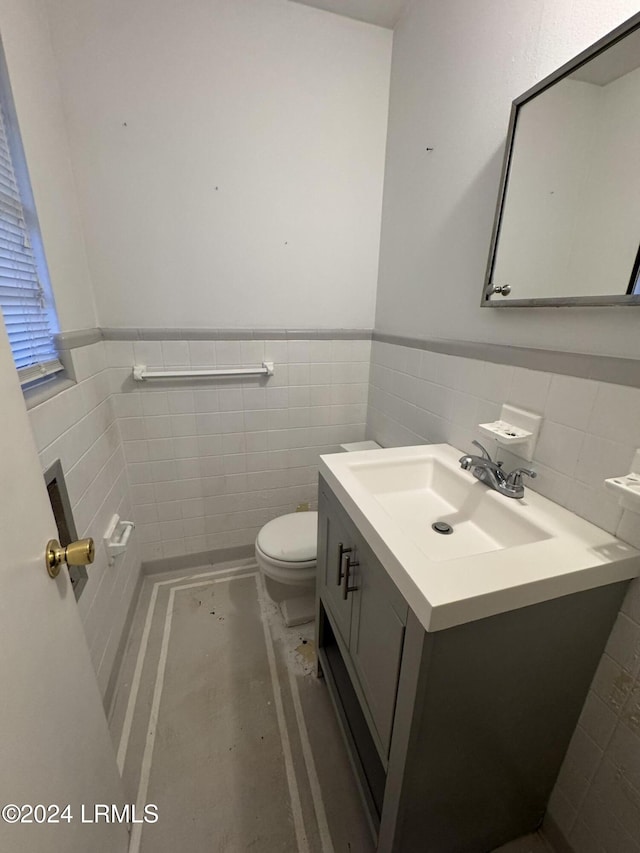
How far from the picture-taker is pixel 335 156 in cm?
148

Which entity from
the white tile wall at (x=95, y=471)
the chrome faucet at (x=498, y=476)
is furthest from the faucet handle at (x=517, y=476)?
the white tile wall at (x=95, y=471)

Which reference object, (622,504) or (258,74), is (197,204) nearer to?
(258,74)

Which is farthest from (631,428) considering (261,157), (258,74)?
(258,74)

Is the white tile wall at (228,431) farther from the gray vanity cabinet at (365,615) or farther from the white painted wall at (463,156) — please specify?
the gray vanity cabinet at (365,615)

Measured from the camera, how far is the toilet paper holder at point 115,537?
1314mm

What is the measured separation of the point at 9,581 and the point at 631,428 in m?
1.11

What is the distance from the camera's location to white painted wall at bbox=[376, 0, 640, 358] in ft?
2.50

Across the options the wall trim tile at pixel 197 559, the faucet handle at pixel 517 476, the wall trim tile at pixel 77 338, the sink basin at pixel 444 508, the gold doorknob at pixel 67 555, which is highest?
the wall trim tile at pixel 77 338

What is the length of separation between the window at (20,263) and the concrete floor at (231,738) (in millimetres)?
1210

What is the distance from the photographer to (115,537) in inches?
54.6

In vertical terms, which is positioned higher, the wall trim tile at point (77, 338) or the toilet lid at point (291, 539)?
the wall trim tile at point (77, 338)

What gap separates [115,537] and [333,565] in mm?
945

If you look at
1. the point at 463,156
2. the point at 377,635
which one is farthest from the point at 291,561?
the point at 463,156

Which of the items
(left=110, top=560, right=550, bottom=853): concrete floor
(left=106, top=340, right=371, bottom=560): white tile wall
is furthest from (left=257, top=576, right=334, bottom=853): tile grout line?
(left=106, top=340, right=371, bottom=560): white tile wall
